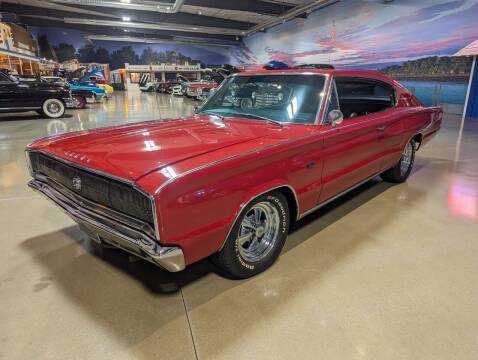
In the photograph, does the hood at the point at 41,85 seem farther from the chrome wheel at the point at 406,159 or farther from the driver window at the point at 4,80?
the chrome wheel at the point at 406,159

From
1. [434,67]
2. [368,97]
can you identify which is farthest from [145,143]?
[434,67]

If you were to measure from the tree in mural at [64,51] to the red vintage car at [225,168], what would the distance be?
113 ft

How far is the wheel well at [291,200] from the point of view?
2209 millimetres

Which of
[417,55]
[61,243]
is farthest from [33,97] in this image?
[417,55]

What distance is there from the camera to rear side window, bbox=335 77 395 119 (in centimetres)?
346

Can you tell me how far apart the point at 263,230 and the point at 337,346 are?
88cm

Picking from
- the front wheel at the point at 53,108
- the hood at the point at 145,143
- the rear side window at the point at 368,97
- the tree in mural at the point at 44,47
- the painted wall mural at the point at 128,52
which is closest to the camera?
the hood at the point at 145,143

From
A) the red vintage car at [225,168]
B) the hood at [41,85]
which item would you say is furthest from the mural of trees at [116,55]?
the red vintage car at [225,168]

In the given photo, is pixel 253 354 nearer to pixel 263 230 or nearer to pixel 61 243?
pixel 263 230

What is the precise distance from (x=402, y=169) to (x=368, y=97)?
107 cm

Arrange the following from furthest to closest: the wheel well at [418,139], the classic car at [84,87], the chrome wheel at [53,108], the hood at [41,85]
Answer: the classic car at [84,87] < the chrome wheel at [53,108] < the hood at [41,85] < the wheel well at [418,139]

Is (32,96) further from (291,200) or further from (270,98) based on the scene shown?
(291,200)

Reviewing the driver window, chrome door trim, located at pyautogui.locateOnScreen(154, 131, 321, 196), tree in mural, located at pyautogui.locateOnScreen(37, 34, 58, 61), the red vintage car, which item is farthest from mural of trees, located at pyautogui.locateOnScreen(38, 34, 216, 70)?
chrome door trim, located at pyautogui.locateOnScreen(154, 131, 321, 196)

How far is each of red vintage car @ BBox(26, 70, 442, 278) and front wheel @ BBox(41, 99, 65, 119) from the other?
9.17m
